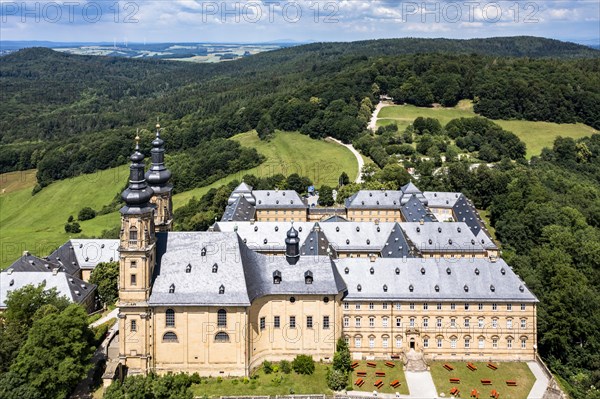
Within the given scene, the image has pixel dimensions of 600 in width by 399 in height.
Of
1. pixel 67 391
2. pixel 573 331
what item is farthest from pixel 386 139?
pixel 67 391

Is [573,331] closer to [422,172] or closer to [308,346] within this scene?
[308,346]

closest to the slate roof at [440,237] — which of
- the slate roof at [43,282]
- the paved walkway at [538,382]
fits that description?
the paved walkway at [538,382]

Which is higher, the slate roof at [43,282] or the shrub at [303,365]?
the slate roof at [43,282]

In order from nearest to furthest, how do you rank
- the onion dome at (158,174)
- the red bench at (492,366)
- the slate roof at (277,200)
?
the red bench at (492,366), the onion dome at (158,174), the slate roof at (277,200)

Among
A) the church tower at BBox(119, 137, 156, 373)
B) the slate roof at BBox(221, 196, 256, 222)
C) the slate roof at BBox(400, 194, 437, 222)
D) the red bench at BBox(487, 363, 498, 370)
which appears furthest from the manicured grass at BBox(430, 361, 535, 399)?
the slate roof at BBox(221, 196, 256, 222)

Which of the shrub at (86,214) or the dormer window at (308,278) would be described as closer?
the dormer window at (308,278)

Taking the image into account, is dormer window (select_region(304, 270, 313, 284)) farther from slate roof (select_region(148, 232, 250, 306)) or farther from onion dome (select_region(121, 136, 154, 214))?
onion dome (select_region(121, 136, 154, 214))

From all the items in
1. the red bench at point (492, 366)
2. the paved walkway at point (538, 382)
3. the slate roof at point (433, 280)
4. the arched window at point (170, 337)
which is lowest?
the paved walkway at point (538, 382)

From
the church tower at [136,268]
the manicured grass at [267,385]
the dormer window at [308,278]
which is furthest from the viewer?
the dormer window at [308,278]

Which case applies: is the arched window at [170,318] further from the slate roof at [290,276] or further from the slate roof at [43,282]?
the slate roof at [43,282]
